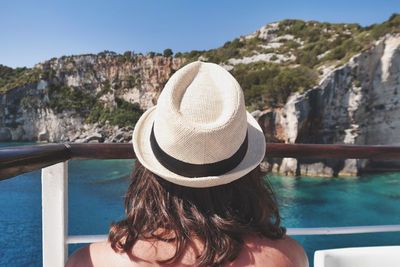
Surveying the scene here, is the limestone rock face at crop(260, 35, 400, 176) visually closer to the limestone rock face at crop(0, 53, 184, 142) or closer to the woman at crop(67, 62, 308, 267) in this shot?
the woman at crop(67, 62, 308, 267)

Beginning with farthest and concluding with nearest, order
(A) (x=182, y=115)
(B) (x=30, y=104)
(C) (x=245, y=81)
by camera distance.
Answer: (B) (x=30, y=104)
(C) (x=245, y=81)
(A) (x=182, y=115)

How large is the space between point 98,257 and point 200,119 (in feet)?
0.86

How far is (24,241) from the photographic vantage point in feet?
39.5

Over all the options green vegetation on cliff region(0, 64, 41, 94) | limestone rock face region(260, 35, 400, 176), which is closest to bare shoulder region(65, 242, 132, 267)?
limestone rock face region(260, 35, 400, 176)

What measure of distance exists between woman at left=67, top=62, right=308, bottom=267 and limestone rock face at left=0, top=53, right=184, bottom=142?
1610 inches

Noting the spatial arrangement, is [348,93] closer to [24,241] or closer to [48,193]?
[24,241]

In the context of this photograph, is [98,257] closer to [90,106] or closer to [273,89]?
[273,89]

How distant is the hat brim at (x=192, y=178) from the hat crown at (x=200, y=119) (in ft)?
0.10

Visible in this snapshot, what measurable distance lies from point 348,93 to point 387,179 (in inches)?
211

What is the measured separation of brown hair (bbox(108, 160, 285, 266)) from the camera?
61 centimetres

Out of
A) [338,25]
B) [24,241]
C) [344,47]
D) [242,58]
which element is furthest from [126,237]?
[338,25]

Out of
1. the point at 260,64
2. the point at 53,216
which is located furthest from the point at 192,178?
the point at 260,64

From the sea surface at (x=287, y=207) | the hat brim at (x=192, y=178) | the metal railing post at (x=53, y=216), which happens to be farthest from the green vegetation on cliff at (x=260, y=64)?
the hat brim at (x=192, y=178)

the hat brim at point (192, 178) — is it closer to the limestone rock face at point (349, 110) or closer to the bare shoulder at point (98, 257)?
the bare shoulder at point (98, 257)
